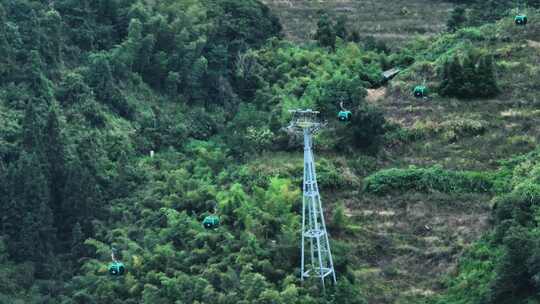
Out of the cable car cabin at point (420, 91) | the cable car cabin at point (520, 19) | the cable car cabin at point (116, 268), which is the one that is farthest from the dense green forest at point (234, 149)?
the cable car cabin at point (520, 19)

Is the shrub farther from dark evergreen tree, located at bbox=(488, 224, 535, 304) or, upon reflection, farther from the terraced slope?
the terraced slope

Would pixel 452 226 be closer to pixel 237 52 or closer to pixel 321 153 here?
pixel 321 153

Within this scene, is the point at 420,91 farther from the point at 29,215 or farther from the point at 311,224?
the point at 29,215

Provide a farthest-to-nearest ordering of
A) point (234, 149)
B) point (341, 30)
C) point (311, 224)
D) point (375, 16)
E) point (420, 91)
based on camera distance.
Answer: point (375, 16), point (341, 30), point (420, 91), point (234, 149), point (311, 224)

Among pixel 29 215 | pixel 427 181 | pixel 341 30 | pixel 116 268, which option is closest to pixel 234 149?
pixel 427 181

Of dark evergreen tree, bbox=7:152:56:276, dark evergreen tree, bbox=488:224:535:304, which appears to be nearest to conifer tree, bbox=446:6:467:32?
dark evergreen tree, bbox=7:152:56:276

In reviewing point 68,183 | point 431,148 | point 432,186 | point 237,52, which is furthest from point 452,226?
point 237,52
